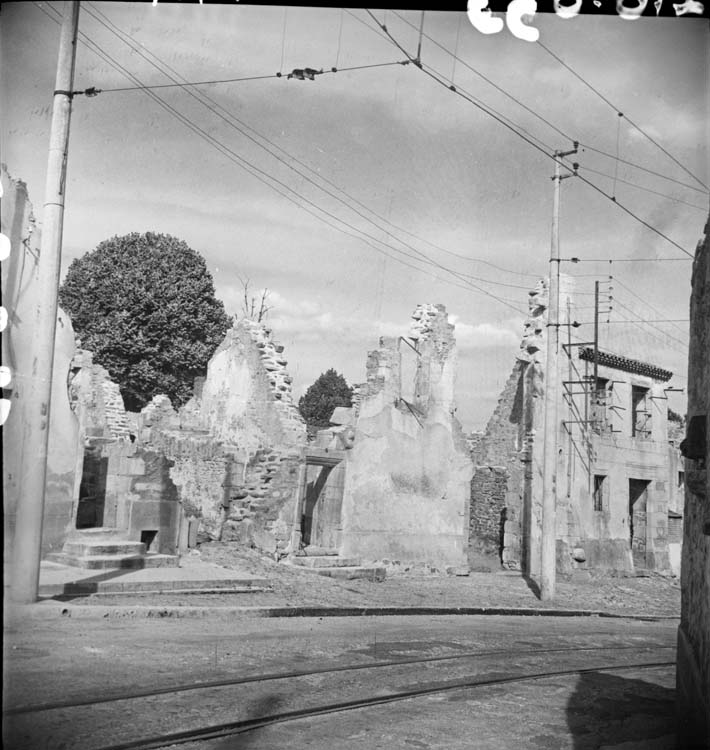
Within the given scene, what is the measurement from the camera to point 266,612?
1119 cm

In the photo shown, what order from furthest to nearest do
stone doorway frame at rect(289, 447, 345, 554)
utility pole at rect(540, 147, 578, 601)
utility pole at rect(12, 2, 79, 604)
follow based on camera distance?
stone doorway frame at rect(289, 447, 345, 554), utility pole at rect(540, 147, 578, 601), utility pole at rect(12, 2, 79, 604)

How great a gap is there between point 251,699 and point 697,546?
11.6 feet

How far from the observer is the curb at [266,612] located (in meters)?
9.35

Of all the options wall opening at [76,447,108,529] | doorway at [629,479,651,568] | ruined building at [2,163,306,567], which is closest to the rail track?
ruined building at [2,163,306,567]

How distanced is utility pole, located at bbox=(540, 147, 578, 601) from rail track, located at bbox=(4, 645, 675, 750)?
749 centimetres

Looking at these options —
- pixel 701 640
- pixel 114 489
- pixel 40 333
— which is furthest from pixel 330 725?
pixel 114 489

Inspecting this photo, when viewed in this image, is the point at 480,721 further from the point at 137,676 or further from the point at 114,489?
the point at 114,489

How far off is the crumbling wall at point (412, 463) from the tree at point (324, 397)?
29114mm

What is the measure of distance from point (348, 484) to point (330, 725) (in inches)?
499

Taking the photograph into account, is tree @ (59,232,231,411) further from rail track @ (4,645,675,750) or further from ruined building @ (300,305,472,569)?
rail track @ (4,645,675,750)

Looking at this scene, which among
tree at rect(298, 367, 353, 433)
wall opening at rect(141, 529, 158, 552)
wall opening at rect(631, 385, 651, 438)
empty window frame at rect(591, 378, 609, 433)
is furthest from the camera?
tree at rect(298, 367, 353, 433)

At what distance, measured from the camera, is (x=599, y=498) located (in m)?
24.3

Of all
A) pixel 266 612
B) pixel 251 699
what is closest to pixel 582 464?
pixel 266 612

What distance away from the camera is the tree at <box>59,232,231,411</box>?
27.9 meters
